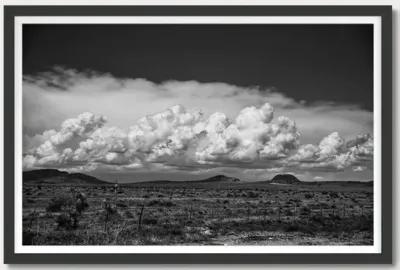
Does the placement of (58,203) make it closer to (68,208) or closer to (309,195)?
(68,208)

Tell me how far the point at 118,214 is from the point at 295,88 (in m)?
2.41

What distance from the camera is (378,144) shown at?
217 inches

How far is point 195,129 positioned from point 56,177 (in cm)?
161

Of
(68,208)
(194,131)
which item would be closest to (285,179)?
(194,131)

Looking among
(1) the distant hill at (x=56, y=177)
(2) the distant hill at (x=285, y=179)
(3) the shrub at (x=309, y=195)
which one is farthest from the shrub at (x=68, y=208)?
(3) the shrub at (x=309, y=195)

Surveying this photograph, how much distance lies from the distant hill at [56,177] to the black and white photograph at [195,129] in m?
0.01

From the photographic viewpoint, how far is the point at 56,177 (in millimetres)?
5676

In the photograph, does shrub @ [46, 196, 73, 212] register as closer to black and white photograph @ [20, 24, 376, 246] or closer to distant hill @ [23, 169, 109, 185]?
black and white photograph @ [20, 24, 376, 246]

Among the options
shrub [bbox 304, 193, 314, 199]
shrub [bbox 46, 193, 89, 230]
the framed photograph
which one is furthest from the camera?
shrub [bbox 304, 193, 314, 199]

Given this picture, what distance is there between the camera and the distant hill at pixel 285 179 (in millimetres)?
5742

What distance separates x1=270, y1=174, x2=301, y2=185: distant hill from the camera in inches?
226

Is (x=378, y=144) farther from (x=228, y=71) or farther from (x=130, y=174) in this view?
(x=130, y=174)

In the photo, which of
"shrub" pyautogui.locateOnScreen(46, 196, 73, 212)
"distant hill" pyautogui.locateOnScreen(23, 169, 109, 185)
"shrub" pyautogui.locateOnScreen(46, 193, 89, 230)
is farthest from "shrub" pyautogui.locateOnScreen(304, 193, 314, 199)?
"shrub" pyautogui.locateOnScreen(46, 196, 73, 212)

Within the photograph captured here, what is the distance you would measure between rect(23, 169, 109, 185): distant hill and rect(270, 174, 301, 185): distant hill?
6.21 feet
